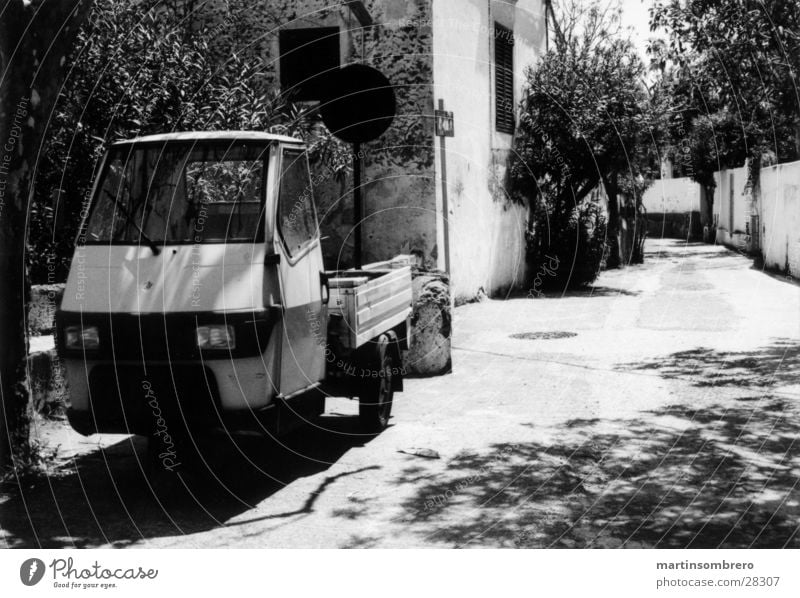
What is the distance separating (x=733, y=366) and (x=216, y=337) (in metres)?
6.20

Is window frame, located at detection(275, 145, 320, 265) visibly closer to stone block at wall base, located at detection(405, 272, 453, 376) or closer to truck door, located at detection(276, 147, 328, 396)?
truck door, located at detection(276, 147, 328, 396)

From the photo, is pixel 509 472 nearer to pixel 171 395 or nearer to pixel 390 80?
pixel 171 395

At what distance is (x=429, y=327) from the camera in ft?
31.1

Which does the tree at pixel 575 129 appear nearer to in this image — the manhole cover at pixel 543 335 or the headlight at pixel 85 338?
the manhole cover at pixel 543 335

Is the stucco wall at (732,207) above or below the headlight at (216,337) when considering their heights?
above

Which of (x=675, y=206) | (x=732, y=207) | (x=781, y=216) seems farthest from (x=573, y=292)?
(x=675, y=206)

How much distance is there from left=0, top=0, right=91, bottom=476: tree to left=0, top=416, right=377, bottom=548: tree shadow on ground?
532 mm

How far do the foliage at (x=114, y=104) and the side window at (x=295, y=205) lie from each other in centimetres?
254

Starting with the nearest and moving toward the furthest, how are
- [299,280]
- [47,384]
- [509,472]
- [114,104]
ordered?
[299,280]
[509,472]
[47,384]
[114,104]

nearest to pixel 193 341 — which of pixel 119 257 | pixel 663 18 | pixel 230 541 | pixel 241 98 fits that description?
pixel 119 257

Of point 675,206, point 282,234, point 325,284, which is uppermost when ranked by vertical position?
point 675,206

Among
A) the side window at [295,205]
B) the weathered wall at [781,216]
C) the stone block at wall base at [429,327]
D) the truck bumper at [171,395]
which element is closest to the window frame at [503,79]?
the weathered wall at [781,216]

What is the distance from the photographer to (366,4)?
1305cm

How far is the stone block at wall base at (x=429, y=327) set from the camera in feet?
31.2
